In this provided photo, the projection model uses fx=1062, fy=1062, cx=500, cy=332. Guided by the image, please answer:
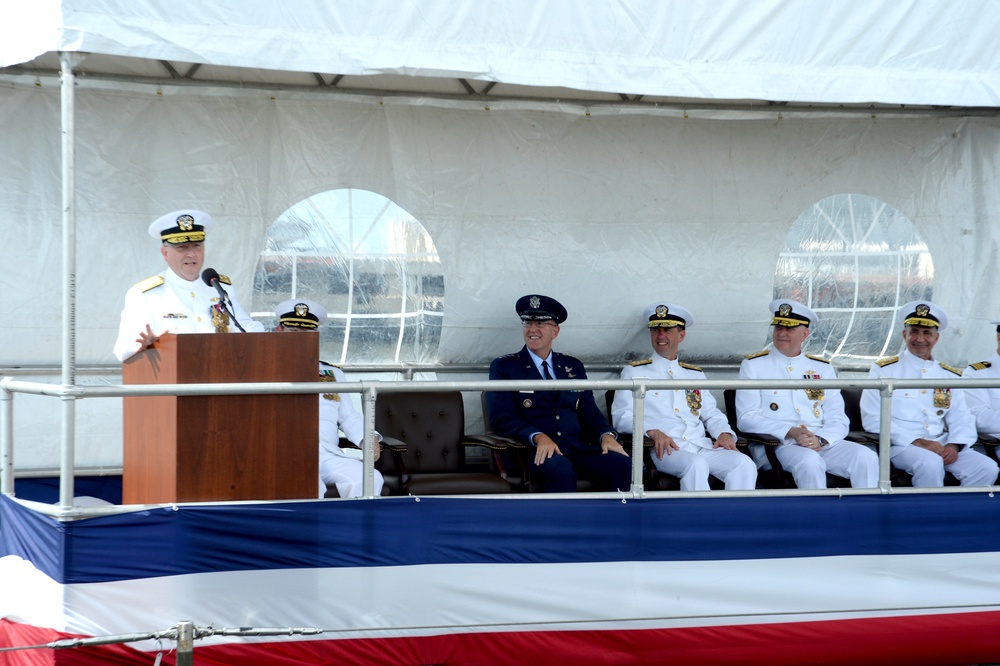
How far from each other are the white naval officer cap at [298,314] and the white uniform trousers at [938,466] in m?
3.38

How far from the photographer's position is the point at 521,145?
21.7ft

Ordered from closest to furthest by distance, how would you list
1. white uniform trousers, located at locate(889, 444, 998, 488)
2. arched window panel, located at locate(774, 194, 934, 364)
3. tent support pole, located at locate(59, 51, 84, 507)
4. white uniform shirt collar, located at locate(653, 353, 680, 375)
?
1. tent support pole, located at locate(59, 51, 84, 507)
2. white uniform trousers, located at locate(889, 444, 998, 488)
3. white uniform shirt collar, located at locate(653, 353, 680, 375)
4. arched window panel, located at locate(774, 194, 934, 364)

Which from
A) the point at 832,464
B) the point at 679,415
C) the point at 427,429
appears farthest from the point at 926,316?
the point at 427,429

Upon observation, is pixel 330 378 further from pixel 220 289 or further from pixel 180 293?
pixel 220 289

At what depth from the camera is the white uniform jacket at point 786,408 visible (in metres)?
6.26

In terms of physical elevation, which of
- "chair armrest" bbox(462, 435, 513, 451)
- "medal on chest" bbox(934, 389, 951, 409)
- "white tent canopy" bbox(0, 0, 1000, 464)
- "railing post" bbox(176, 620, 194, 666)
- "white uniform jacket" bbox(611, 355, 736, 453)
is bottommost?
"railing post" bbox(176, 620, 194, 666)

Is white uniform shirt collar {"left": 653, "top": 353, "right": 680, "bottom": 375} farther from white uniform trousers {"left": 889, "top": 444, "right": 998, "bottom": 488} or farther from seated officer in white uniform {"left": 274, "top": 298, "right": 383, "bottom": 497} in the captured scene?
seated officer in white uniform {"left": 274, "top": 298, "right": 383, "bottom": 497}

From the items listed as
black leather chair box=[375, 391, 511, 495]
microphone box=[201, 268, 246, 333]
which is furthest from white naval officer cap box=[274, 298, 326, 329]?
microphone box=[201, 268, 246, 333]

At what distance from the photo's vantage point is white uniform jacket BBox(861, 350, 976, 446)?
6297 millimetres

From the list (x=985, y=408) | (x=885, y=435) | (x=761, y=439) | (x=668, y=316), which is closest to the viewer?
(x=885, y=435)

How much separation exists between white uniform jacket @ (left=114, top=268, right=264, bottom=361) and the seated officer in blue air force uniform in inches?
62.4

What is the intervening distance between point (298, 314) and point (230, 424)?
6.06 feet

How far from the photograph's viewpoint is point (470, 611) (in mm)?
Result: 4566

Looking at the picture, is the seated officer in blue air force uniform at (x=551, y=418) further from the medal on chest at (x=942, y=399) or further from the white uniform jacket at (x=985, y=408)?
the white uniform jacket at (x=985, y=408)
